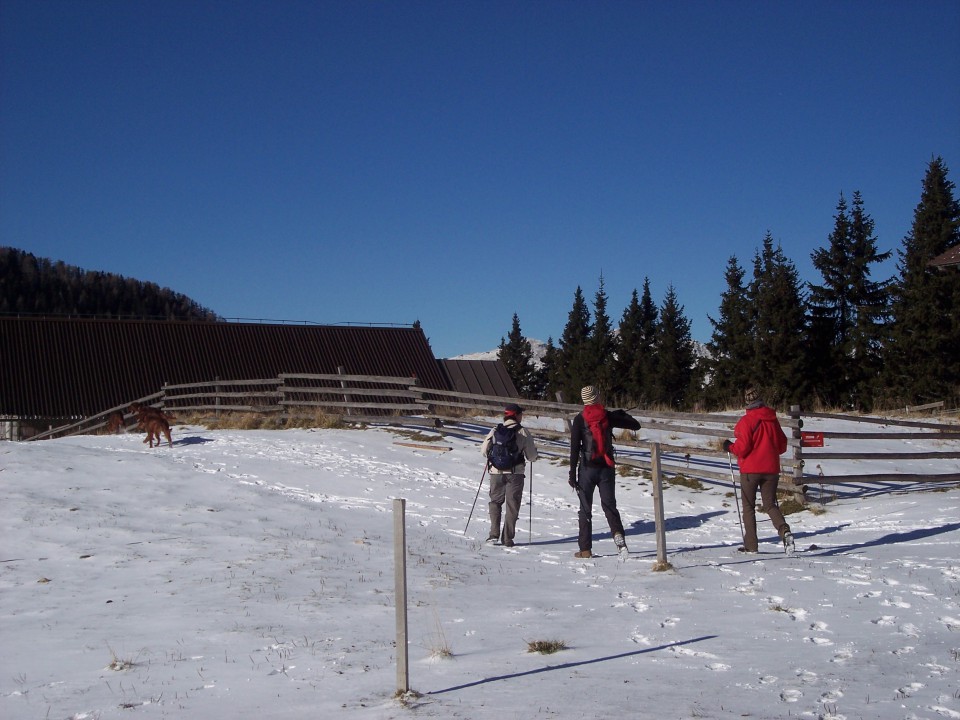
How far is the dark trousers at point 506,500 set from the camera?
35.3 feet

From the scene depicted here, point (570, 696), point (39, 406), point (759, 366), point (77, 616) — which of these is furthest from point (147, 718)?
point (759, 366)

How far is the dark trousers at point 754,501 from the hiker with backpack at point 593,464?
1436 millimetres

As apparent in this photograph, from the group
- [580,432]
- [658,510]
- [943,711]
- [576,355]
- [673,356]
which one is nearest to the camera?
[943,711]

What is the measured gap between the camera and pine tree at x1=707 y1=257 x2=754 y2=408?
152ft

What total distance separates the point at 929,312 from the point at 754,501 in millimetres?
33780

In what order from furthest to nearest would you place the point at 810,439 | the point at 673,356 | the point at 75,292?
1. the point at 75,292
2. the point at 673,356
3. the point at 810,439

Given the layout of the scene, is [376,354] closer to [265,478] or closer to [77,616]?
[265,478]

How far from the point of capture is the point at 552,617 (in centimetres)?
699

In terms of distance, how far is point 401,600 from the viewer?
5.08m

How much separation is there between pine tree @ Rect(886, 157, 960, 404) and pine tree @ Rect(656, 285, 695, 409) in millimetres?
18688

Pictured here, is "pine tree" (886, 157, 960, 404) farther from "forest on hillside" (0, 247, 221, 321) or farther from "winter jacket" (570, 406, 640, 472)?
"forest on hillside" (0, 247, 221, 321)

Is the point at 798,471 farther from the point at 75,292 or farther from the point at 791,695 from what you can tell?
the point at 75,292

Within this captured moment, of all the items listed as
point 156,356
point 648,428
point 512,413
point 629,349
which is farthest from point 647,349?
point 512,413

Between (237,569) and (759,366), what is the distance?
40143 millimetres
